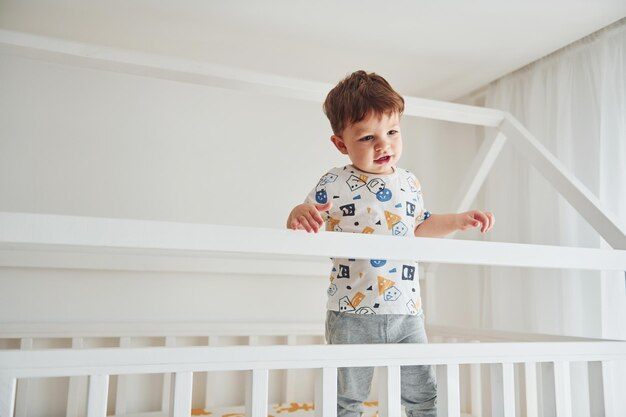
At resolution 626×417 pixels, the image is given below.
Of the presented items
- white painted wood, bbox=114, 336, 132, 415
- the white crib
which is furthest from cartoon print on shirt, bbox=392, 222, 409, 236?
white painted wood, bbox=114, 336, 132, 415

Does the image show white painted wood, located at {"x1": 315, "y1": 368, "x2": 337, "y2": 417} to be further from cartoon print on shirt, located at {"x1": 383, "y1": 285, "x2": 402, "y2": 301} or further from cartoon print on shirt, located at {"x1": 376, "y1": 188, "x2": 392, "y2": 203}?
cartoon print on shirt, located at {"x1": 376, "y1": 188, "x2": 392, "y2": 203}

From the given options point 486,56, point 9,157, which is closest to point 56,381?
point 9,157

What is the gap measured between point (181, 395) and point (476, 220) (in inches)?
27.2

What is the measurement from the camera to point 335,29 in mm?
1780

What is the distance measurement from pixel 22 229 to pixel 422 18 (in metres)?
1.31

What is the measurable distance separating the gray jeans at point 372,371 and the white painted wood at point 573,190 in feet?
1.84

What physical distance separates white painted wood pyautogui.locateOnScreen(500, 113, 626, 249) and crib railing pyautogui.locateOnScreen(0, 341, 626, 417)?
31 cm

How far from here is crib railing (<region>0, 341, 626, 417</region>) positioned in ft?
2.49

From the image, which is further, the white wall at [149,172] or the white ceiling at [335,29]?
the white wall at [149,172]

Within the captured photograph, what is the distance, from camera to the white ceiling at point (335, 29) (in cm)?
164

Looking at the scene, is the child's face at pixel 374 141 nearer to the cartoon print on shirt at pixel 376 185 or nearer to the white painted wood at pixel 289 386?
the cartoon print on shirt at pixel 376 185

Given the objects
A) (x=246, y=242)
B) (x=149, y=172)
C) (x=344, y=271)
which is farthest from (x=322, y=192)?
(x=149, y=172)

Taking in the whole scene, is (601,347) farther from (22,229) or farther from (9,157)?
(9,157)

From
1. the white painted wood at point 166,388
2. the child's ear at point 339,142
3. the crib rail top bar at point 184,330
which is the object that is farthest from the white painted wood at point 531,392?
the white painted wood at point 166,388
